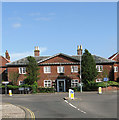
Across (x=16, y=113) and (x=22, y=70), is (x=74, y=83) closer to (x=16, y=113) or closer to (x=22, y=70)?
(x=22, y=70)

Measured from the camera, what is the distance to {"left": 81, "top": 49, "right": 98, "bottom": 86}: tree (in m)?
39.9

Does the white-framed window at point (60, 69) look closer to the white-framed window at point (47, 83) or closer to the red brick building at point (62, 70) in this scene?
the red brick building at point (62, 70)

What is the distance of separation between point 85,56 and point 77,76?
4944 millimetres

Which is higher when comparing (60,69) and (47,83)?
(60,69)

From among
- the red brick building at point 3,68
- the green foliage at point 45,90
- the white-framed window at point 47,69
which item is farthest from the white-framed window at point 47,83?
the red brick building at point 3,68

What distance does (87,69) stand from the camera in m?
40.1

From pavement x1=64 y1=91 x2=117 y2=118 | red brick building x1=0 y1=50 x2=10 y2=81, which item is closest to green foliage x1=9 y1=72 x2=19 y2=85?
red brick building x1=0 y1=50 x2=10 y2=81

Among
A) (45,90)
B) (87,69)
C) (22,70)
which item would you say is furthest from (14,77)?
(87,69)

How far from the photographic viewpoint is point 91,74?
131ft

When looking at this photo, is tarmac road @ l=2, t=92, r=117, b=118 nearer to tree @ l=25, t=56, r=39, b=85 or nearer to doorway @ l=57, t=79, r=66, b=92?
tree @ l=25, t=56, r=39, b=85

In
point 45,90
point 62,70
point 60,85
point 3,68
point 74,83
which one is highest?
point 3,68

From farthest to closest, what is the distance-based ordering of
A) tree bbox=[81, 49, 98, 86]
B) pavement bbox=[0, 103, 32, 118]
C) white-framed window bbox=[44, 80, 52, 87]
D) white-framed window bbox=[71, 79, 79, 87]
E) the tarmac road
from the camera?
1. white-framed window bbox=[44, 80, 52, 87]
2. white-framed window bbox=[71, 79, 79, 87]
3. tree bbox=[81, 49, 98, 86]
4. pavement bbox=[0, 103, 32, 118]
5. the tarmac road

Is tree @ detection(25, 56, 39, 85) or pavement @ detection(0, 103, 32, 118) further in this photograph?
tree @ detection(25, 56, 39, 85)

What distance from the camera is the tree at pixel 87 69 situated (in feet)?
131
